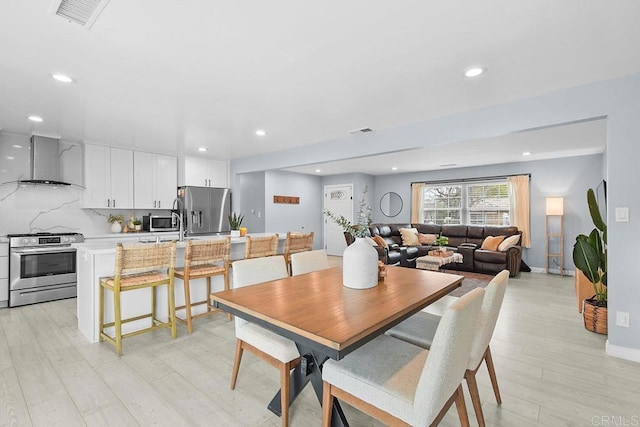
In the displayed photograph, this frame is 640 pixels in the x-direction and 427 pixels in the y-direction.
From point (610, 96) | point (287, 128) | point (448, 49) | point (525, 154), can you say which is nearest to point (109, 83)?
point (287, 128)

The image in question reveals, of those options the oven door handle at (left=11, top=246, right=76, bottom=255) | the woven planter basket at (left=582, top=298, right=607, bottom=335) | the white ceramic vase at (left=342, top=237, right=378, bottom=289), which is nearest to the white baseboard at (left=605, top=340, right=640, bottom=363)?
the woven planter basket at (left=582, top=298, right=607, bottom=335)

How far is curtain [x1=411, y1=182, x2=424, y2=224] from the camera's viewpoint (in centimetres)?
A: 806

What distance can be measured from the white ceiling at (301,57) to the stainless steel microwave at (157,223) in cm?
212

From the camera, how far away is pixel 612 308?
2.63 m

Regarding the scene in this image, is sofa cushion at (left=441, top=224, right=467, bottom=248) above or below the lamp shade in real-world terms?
below

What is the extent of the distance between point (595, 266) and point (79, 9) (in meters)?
4.74

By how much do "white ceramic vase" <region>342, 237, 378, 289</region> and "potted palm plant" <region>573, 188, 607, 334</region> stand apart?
2.69 m

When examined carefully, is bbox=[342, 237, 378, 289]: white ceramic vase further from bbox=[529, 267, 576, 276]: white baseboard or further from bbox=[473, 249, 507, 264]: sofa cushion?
bbox=[529, 267, 576, 276]: white baseboard

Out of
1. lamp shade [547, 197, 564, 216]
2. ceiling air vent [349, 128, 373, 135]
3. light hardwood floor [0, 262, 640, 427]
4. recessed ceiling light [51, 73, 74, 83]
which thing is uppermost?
recessed ceiling light [51, 73, 74, 83]

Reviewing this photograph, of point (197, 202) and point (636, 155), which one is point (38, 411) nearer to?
point (197, 202)

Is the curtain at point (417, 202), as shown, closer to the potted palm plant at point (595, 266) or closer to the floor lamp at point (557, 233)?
the floor lamp at point (557, 233)

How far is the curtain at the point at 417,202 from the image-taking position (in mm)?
8062

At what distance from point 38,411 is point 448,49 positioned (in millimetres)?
3532

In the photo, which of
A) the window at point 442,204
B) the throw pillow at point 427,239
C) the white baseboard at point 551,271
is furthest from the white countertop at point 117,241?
the white baseboard at point 551,271
